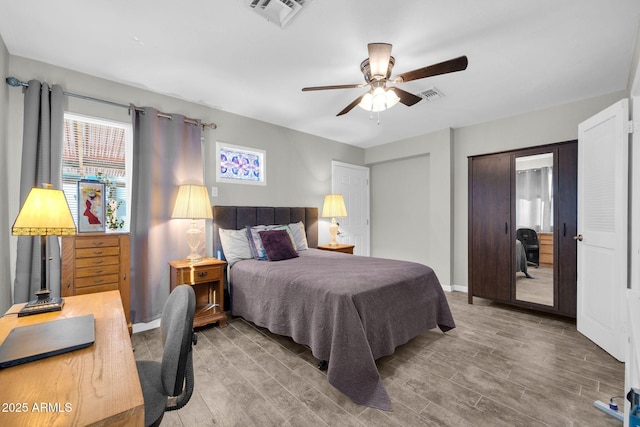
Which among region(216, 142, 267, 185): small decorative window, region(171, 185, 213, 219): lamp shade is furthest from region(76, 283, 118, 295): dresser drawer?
region(216, 142, 267, 185): small decorative window

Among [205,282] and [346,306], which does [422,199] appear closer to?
[346,306]

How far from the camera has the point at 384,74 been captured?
2115mm

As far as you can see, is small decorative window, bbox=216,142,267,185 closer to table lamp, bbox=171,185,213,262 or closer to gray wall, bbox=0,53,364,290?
gray wall, bbox=0,53,364,290

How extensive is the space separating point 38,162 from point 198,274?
1675mm

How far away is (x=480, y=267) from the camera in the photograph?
145 inches

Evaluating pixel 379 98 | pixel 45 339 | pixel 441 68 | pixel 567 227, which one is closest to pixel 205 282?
pixel 45 339

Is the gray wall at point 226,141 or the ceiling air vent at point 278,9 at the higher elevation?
the ceiling air vent at point 278,9

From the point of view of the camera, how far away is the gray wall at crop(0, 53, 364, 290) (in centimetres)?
233

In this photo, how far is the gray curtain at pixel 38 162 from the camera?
227 centimetres

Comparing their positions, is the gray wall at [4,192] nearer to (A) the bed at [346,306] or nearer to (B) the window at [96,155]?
(B) the window at [96,155]

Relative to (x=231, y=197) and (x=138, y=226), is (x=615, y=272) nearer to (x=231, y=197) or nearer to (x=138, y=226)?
(x=231, y=197)

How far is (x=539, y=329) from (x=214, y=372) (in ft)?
10.7

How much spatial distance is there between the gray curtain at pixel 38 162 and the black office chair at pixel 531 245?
4886 mm

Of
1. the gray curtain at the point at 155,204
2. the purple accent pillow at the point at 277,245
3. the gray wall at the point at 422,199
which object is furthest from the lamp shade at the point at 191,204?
the gray wall at the point at 422,199
